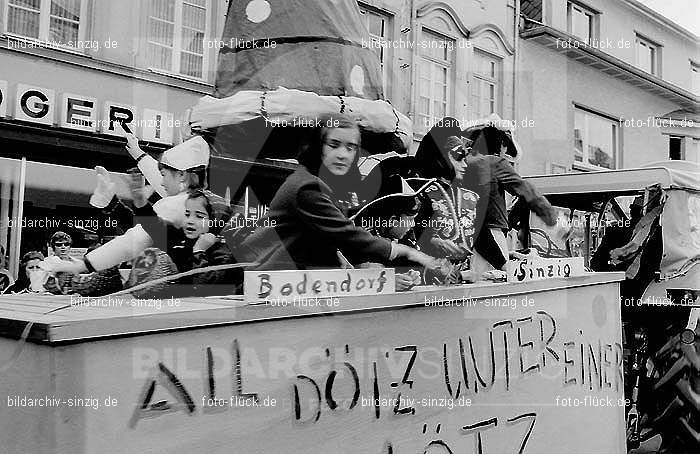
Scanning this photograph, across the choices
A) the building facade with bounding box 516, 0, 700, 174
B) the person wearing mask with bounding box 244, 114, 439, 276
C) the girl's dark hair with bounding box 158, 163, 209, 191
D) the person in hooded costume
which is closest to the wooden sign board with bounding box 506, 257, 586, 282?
the person in hooded costume

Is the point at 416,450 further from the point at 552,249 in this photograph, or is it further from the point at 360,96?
the point at 552,249

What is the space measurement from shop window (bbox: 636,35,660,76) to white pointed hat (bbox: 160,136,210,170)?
425 inches

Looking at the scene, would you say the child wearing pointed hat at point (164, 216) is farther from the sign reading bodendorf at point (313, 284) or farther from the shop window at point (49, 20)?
the shop window at point (49, 20)

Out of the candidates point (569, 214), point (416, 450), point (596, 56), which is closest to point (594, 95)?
point (596, 56)

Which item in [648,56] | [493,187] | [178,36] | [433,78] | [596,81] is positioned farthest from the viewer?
[648,56]

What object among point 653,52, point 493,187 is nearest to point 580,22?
point 653,52

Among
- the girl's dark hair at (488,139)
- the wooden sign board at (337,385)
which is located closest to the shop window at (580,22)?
the girl's dark hair at (488,139)

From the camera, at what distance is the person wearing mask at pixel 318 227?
2023 millimetres

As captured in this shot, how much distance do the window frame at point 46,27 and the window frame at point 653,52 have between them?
8781 mm

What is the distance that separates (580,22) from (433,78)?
11.2 ft

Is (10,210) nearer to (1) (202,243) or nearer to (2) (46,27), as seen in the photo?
(2) (46,27)

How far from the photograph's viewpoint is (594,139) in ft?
36.2

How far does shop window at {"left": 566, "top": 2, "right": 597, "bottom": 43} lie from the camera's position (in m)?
11.1

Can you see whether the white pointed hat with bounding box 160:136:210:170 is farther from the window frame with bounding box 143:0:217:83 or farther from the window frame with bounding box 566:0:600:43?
the window frame with bounding box 566:0:600:43
